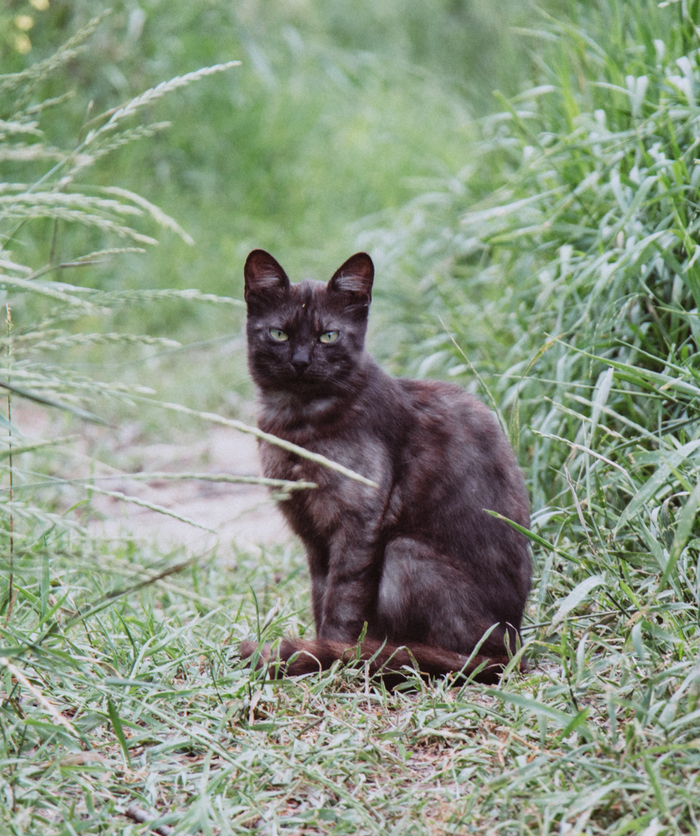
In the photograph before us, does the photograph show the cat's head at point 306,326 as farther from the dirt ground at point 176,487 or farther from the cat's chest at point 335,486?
the dirt ground at point 176,487

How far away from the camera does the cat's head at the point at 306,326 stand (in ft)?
7.55

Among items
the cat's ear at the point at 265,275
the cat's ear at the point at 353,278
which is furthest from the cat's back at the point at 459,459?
the cat's ear at the point at 265,275

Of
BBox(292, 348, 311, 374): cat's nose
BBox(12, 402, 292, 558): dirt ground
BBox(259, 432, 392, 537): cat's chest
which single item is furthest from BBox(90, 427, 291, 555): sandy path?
BBox(292, 348, 311, 374): cat's nose

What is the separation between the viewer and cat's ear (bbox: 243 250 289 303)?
2.34m

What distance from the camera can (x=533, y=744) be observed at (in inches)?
62.4

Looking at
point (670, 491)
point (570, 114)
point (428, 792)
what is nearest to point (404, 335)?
point (570, 114)

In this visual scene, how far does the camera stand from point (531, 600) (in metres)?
2.32

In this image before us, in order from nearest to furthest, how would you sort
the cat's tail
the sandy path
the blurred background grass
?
1. the cat's tail
2. the sandy path
3. the blurred background grass

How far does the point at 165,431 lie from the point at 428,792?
3.00 meters

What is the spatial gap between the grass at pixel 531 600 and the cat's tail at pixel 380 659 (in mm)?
47

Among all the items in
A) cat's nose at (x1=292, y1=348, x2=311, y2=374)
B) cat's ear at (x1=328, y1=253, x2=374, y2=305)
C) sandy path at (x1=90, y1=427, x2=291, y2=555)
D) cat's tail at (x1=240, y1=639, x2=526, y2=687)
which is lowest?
sandy path at (x1=90, y1=427, x2=291, y2=555)

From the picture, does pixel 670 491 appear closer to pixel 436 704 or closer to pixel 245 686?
pixel 436 704

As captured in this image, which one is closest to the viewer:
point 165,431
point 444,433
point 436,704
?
point 436,704

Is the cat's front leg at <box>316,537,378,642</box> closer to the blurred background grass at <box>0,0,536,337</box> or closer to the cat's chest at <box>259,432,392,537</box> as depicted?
the cat's chest at <box>259,432,392,537</box>
